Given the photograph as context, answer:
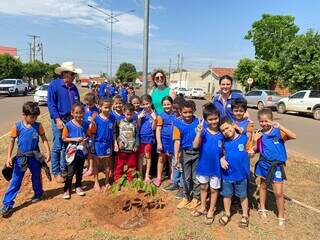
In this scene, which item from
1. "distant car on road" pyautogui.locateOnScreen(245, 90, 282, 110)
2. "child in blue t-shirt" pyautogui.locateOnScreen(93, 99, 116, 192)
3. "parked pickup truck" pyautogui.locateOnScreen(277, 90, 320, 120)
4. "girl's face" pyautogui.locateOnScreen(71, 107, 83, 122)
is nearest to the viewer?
"girl's face" pyautogui.locateOnScreen(71, 107, 83, 122)

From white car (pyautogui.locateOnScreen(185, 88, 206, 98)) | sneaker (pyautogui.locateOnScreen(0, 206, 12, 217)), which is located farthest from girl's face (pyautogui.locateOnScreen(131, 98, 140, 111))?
white car (pyautogui.locateOnScreen(185, 88, 206, 98))

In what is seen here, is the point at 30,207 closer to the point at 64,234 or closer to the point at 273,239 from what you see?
the point at 64,234

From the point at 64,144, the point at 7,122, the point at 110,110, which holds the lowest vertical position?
the point at 7,122

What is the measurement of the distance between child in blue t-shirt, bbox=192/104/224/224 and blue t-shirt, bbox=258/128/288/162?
55cm

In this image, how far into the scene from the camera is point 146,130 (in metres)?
6.05

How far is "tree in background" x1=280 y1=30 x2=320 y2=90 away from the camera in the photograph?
25.8 metres

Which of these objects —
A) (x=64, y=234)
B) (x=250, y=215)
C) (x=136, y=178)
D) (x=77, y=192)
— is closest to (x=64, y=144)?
(x=77, y=192)

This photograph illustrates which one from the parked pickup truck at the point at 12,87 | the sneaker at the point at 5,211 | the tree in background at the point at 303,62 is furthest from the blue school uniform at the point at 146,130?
the parked pickup truck at the point at 12,87

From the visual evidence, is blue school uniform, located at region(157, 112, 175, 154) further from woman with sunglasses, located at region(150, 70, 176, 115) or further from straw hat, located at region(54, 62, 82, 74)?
straw hat, located at region(54, 62, 82, 74)

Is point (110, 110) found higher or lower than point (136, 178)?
higher

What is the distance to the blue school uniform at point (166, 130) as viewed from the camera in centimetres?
584

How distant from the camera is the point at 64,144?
234 inches

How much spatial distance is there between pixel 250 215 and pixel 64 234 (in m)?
2.34

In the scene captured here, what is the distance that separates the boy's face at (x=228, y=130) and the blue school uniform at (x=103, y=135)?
183cm
